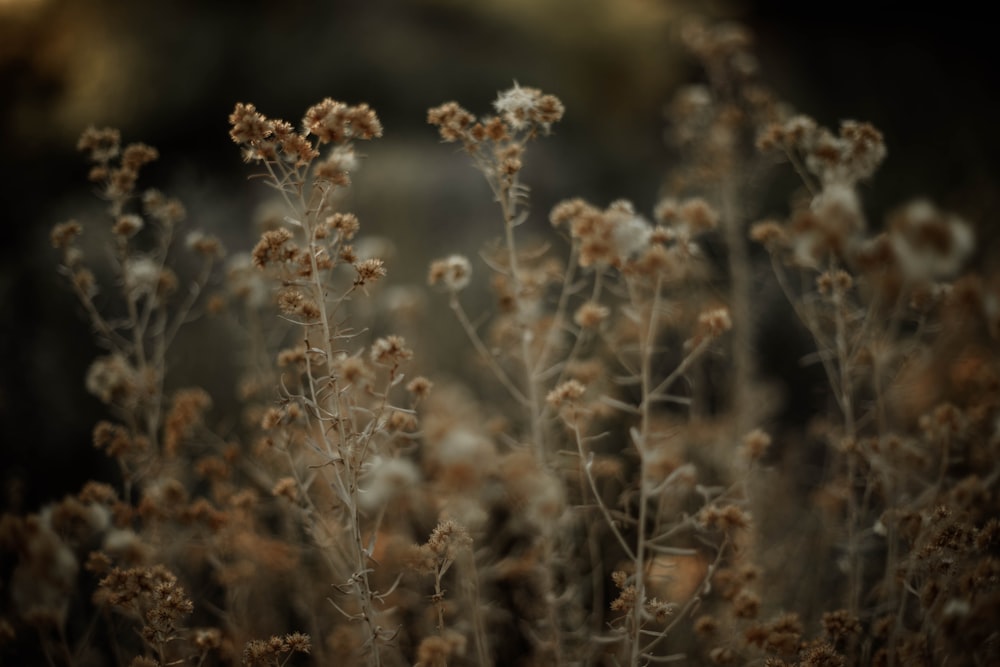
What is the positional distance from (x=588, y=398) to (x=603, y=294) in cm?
176

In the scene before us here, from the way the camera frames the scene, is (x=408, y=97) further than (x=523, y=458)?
Yes

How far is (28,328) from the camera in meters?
2.80

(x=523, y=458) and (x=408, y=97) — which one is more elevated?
(x=408, y=97)

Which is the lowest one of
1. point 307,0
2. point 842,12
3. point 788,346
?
point 788,346

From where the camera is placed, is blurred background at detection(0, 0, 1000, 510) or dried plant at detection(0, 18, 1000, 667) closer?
dried plant at detection(0, 18, 1000, 667)

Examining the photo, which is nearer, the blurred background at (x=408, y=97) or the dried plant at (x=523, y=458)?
the dried plant at (x=523, y=458)

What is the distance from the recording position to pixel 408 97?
15.2 feet

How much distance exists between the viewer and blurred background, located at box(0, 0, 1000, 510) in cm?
279

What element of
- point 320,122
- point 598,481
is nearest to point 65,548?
point 320,122

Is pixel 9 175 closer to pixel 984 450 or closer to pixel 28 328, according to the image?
pixel 28 328

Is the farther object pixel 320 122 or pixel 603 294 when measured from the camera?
pixel 603 294

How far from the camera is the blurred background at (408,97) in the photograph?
2.79m

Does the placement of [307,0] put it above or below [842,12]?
above

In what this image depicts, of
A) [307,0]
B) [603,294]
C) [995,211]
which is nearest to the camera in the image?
[995,211]
